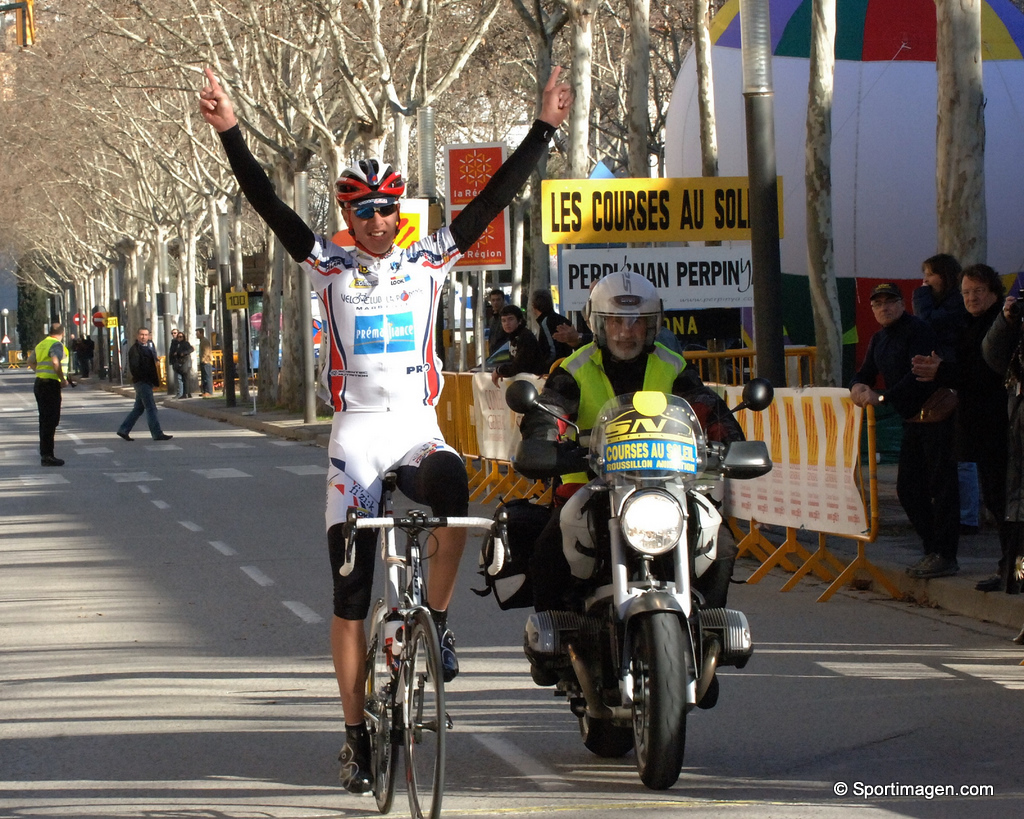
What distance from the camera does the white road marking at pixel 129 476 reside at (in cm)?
2136

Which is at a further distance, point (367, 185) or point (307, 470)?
point (307, 470)

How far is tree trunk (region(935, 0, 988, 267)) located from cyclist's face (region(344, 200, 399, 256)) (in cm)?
802

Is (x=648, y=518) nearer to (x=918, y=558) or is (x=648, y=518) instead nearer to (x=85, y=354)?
(x=918, y=558)

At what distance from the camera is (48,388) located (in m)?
24.5

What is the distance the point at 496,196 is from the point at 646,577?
143cm

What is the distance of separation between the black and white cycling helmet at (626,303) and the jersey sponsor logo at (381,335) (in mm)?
848

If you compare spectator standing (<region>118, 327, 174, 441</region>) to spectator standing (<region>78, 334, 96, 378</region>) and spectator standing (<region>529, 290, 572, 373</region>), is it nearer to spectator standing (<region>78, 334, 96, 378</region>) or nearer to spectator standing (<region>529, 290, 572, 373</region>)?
spectator standing (<region>529, 290, 572, 373</region>)


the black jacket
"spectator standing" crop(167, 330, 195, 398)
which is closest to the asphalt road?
the black jacket

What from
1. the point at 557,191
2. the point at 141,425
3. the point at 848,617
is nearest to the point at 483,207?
the point at 848,617

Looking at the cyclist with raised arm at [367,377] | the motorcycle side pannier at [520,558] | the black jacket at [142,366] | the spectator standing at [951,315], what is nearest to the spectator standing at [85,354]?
the black jacket at [142,366]

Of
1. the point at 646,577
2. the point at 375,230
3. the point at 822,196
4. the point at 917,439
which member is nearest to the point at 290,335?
the point at 822,196

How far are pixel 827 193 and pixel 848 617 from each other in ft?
27.1

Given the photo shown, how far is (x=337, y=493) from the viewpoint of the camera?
5.46 meters

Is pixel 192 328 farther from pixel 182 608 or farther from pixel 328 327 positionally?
pixel 328 327
